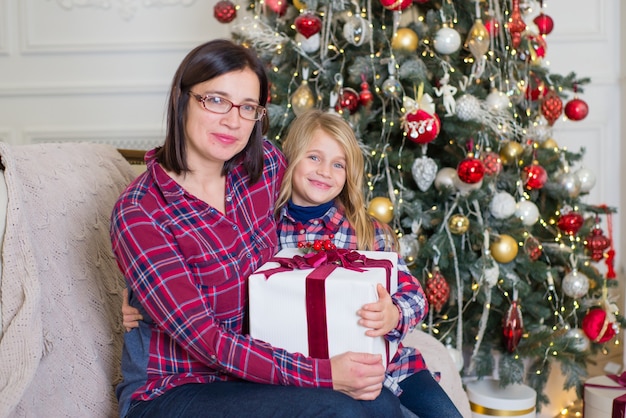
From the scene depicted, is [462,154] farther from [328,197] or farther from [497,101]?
[328,197]

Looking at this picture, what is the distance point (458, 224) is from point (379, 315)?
108 centimetres

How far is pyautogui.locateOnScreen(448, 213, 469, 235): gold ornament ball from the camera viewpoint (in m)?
2.39

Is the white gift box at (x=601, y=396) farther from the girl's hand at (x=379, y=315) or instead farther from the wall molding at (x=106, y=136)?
the wall molding at (x=106, y=136)

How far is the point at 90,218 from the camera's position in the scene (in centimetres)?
172

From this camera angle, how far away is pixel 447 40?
2389mm

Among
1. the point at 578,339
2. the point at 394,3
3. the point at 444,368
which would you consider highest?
the point at 394,3

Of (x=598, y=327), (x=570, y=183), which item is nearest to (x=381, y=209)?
(x=570, y=183)

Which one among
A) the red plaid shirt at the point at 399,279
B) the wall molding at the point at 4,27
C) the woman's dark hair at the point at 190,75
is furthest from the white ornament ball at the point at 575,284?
the wall molding at the point at 4,27

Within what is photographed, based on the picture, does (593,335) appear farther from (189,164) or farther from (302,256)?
(189,164)

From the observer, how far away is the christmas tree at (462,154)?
2398 millimetres

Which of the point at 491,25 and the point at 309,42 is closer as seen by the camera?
the point at 309,42

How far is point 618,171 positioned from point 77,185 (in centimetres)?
282

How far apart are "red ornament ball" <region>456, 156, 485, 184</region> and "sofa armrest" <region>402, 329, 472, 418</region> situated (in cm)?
55

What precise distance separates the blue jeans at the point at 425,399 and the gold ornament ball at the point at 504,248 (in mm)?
860
